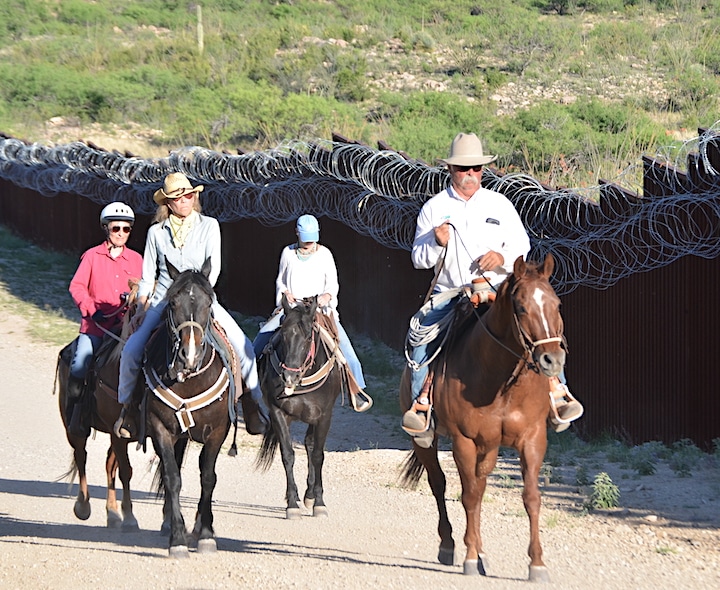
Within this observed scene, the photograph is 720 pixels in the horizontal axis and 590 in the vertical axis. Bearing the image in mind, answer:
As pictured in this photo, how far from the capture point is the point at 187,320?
8016mm

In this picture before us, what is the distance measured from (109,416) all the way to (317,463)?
79.3 inches

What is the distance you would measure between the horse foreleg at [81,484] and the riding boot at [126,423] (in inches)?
42.8

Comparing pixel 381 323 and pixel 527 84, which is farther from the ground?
pixel 527 84

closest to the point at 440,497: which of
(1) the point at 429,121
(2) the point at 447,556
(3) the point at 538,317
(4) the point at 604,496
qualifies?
(2) the point at 447,556

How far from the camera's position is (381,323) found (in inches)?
766

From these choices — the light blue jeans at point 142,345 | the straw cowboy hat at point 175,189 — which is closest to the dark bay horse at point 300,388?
the light blue jeans at point 142,345

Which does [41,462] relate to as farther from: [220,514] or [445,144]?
[445,144]

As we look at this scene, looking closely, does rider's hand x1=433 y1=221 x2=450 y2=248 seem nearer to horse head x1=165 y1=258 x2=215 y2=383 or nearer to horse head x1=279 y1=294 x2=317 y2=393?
horse head x1=165 y1=258 x2=215 y2=383

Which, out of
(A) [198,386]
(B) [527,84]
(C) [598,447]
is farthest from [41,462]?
(B) [527,84]

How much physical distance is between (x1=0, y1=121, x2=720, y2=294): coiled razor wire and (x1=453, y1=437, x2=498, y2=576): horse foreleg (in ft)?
14.7

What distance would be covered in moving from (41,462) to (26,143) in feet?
67.6

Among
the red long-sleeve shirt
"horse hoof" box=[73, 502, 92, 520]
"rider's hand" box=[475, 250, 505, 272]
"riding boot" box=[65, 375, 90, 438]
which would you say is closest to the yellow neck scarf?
the red long-sleeve shirt

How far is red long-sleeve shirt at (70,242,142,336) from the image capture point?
10.1 m

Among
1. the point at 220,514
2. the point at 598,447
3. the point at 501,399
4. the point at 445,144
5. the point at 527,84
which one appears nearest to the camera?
the point at 501,399
